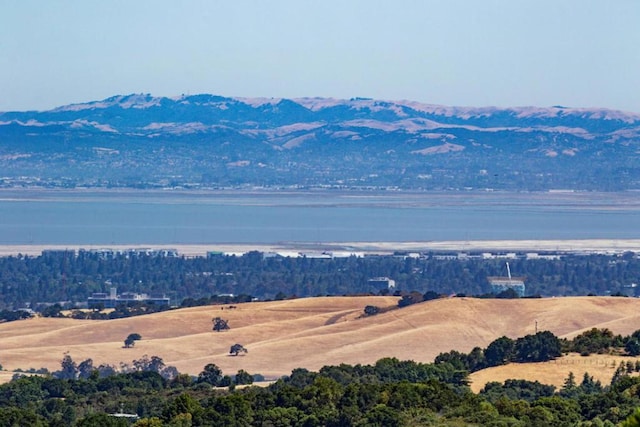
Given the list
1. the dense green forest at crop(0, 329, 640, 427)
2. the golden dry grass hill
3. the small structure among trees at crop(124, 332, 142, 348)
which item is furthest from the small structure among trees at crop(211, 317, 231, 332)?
the dense green forest at crop(0, 329, 640, 427)

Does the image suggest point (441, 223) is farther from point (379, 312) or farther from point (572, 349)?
point (572, 349)

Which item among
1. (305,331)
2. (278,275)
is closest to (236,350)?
(305,331)

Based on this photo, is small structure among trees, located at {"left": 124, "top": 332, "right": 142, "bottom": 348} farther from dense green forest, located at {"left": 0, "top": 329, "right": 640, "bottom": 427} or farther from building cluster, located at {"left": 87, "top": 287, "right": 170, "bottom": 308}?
Answer: building cluster, located at {"left": 87, "top": 287, "right": 170, "bottom": 308}

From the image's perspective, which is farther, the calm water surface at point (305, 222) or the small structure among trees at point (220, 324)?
the calm water surface at point (305, 222)

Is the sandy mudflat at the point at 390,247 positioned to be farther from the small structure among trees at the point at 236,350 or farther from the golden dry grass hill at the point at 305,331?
the small structure among trees at the point at 236,350

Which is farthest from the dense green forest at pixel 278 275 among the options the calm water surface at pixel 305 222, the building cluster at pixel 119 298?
the calm water surface at pixel 305 222
